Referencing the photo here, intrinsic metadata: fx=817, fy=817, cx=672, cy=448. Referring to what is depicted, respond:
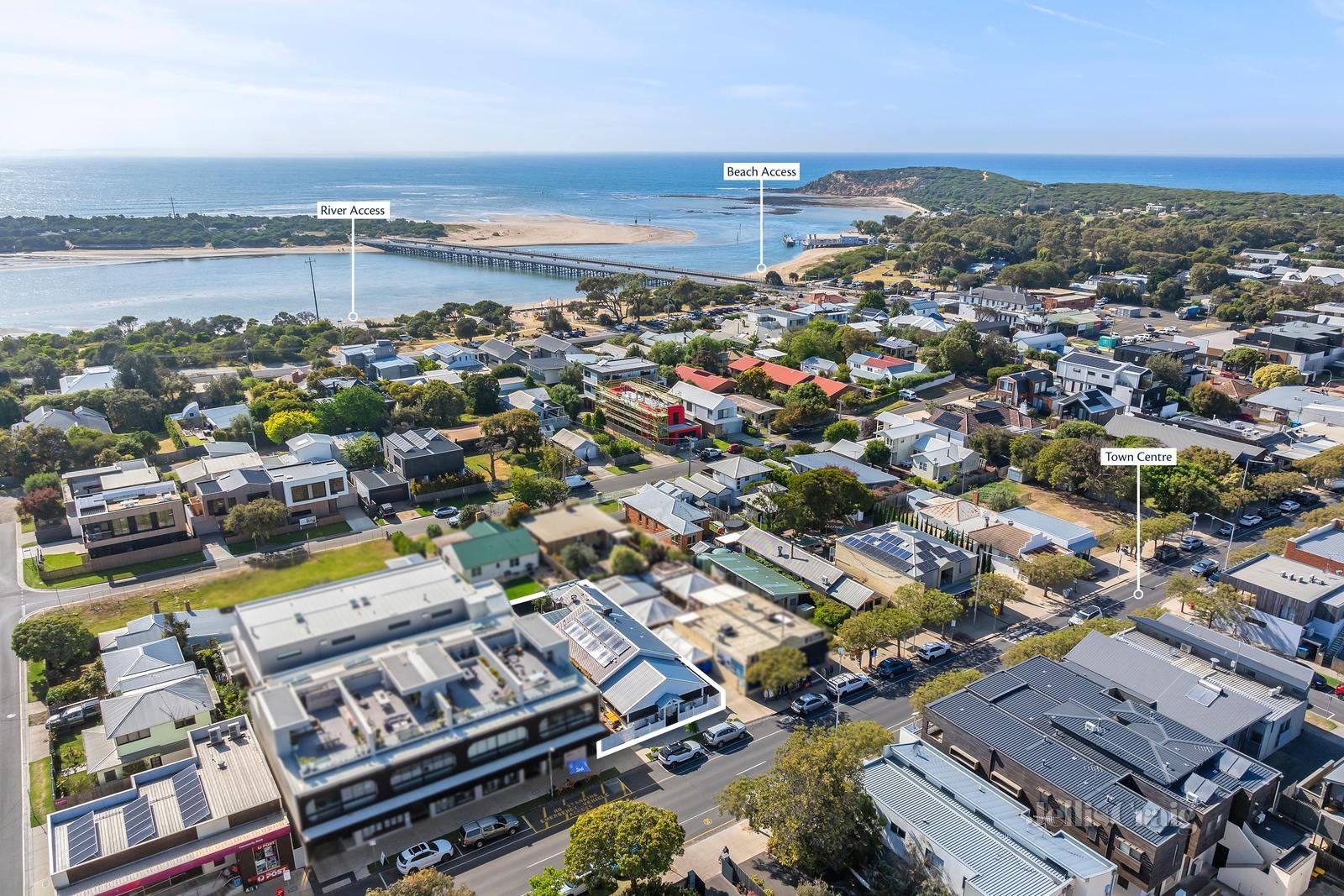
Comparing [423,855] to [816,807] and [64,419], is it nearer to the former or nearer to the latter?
[816,807]

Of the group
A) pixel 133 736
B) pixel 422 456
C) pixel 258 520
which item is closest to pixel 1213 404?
pixel 422 456

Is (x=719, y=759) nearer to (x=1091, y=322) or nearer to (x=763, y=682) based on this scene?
(x=763, y=682)

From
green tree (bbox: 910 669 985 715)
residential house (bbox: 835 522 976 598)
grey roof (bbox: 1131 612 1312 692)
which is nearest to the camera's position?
green tree (bbox: 910 669 985 715)

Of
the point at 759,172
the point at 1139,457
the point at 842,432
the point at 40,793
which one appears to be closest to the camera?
the point at 40,793

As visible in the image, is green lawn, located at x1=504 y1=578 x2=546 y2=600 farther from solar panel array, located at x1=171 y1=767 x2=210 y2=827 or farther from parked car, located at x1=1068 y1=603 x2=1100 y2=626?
parked car, located at x1=1068 y1=603 x2=1100 y2=626

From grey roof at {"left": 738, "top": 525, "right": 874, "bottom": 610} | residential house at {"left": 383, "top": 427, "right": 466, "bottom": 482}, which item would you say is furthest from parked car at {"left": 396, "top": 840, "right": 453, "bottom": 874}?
residential house at {"left": 383, "top": 427, "right": 466, "bottom": 482}

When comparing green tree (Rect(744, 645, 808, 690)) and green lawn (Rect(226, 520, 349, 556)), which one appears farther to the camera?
green lawn (Rect(226, 520, 349, 556))

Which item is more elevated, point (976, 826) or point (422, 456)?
point (422, 456)
